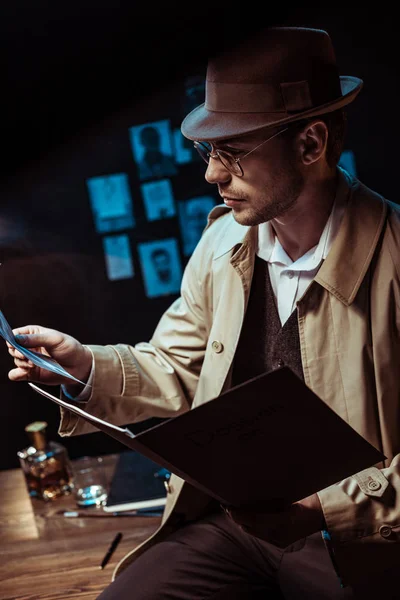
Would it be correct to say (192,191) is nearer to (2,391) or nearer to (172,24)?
(172,24)

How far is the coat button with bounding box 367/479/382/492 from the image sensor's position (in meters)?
1.81

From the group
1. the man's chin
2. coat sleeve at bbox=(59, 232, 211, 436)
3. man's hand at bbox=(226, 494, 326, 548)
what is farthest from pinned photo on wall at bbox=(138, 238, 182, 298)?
man's hand at bbox=(226, 494, 326, 548)

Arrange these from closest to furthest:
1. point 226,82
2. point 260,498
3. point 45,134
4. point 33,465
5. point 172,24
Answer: point 260,498
point 226,82
point 172,24
point 45,134
point 33,465

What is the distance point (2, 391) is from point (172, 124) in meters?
1.26

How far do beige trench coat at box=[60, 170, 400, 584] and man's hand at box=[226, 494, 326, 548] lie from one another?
1.3 inches

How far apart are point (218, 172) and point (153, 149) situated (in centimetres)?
82

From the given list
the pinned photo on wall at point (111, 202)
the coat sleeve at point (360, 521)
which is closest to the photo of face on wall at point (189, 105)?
the pinned photo on wall at point (111, 202)

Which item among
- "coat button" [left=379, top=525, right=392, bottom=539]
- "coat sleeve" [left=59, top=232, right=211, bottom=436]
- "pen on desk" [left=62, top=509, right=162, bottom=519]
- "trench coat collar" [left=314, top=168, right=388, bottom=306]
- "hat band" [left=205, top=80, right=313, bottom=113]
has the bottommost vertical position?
"pen on desk" [left=62, top=509, right=162, bottom=519]

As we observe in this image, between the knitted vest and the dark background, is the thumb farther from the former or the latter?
the dark background

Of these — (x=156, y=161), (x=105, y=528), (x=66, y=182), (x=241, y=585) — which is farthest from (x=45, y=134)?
(x=241, y=585)

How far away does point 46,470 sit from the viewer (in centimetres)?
280

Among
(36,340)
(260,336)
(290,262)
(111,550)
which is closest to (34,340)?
(36,340)

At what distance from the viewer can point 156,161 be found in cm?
269

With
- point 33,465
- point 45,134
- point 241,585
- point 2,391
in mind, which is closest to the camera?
point 241,585
